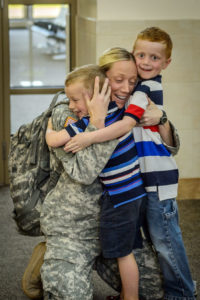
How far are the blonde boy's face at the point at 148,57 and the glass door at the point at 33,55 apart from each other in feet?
8.53

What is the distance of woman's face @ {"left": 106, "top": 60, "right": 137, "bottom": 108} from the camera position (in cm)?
215

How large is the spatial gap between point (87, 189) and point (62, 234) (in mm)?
241

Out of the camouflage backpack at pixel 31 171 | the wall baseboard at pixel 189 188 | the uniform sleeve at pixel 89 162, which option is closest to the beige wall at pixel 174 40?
the wall baseboard at pixel 189 188

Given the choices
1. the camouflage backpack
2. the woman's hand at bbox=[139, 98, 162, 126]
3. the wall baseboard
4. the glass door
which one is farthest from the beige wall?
the woman's hand at bbox=[139, 98, 162, 126]

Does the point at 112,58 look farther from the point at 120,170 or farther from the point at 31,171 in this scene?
the point at 31,171

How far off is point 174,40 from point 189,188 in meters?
1.25

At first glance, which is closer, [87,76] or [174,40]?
[87,76]

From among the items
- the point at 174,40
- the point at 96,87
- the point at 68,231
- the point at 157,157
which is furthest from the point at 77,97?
the point at 174,40

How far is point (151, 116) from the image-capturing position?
224cm

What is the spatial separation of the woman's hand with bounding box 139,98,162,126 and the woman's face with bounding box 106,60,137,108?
0.10m

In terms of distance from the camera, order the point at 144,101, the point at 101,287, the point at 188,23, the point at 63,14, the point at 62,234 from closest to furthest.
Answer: the point at 144,101, the point at 62,234, the point at 101,287, the point at 188,23, the point at 63,14

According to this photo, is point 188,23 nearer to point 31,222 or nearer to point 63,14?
point 63,14

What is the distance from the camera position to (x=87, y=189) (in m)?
2.28

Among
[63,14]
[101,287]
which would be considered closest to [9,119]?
[63,14]
